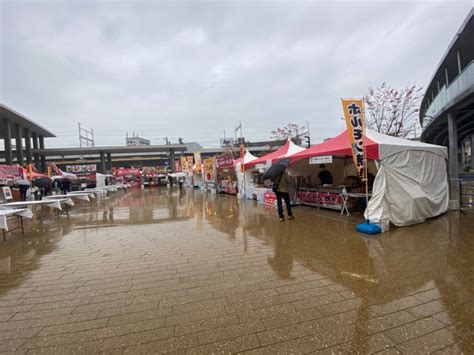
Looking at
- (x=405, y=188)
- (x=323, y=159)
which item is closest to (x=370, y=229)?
(x=405, y=188)

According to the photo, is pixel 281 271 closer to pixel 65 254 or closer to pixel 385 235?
pixel 385 235

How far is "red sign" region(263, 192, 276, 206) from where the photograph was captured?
10.2 metres

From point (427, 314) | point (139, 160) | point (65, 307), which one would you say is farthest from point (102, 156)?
point (427, 314)

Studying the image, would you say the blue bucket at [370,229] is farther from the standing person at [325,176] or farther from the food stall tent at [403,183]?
the standing person at [325,176]

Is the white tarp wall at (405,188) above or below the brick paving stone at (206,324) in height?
above

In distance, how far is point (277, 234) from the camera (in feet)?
18.7

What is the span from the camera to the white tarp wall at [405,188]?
5664 millimetres

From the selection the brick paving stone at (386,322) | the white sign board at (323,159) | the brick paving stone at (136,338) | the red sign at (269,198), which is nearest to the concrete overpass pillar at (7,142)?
the red sign at (269,198)

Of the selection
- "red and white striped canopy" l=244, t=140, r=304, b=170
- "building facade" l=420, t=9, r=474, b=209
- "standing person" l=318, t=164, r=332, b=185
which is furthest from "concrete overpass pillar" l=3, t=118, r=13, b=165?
"building facade" l=420, t=9, r=474, b=209

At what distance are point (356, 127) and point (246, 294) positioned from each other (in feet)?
15.9

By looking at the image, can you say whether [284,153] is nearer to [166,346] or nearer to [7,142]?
[166,346]

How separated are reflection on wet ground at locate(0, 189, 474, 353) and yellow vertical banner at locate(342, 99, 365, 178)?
5.83 ft

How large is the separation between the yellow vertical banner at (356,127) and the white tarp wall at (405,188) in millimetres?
454

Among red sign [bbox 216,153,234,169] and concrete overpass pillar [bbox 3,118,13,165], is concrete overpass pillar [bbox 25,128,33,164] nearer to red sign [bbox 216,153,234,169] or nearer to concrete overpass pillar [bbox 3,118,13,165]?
concrete overpass pillar [bbox 3,118,13,165]
